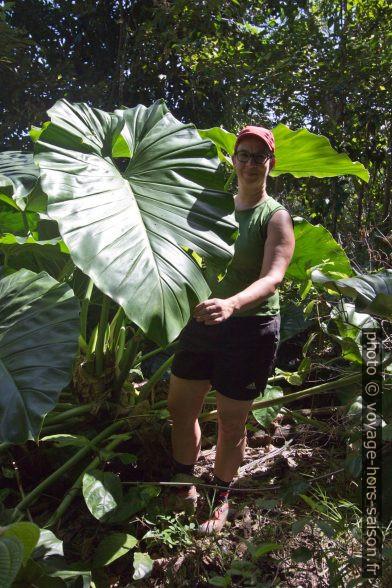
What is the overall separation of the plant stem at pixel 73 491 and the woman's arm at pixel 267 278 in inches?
23.0

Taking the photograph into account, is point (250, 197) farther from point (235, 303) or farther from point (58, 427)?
point (58, 427)

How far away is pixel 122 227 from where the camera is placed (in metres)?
1.25

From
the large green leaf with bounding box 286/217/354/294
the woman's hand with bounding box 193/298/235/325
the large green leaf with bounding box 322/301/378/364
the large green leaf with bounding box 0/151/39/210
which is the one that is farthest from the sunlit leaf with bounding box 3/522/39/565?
the large green leaf with bounding box 286/217/354/294

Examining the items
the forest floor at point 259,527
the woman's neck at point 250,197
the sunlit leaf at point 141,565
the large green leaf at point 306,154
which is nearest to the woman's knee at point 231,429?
the forest floor at point 259,527

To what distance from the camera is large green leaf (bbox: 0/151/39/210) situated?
5.41ft

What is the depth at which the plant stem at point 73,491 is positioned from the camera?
4.68 ft

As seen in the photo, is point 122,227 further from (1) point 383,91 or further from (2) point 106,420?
(1) point 383,91

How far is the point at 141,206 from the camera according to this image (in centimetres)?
136

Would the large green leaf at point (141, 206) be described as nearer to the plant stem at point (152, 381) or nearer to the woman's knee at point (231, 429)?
the woman's knee at point (231, 429)

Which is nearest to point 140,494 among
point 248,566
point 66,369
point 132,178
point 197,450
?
point 197,450

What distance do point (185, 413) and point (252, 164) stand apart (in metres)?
0.73

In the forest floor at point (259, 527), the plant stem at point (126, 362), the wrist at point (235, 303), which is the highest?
the wrist at point (235, 303)

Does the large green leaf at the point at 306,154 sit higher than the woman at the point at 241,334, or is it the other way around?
the large green leaf at the point at 306,154

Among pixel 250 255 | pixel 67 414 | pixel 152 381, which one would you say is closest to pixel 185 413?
pixel 152 381
